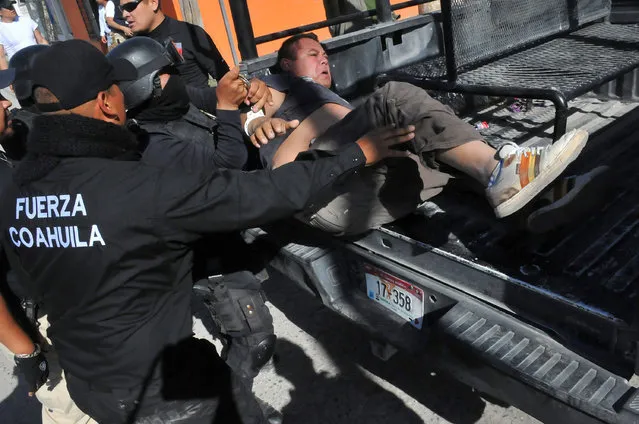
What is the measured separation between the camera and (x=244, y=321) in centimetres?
293

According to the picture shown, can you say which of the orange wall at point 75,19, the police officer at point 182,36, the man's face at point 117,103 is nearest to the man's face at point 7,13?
the orange wall at point 75,19

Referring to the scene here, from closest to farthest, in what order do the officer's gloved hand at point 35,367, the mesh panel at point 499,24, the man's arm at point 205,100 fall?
the officer's gloved hand at point 35,367 → the mesh panel at point 499,24 → the man's arm at point 205,100

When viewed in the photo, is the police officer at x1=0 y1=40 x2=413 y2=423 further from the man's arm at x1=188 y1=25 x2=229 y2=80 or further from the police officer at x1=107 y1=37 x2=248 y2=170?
the man's arm at x1=188 y1=25 x2=229 y2=80

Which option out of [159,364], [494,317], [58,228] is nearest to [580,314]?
[494,317]

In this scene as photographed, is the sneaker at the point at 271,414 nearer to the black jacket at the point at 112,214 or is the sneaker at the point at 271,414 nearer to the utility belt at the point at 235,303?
the utility belt at the point at 235,303

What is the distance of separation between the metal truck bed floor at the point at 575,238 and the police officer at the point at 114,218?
1.98 ft

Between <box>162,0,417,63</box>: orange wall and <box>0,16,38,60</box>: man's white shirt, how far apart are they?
344 cm

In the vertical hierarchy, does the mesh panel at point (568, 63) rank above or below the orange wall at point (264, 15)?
below

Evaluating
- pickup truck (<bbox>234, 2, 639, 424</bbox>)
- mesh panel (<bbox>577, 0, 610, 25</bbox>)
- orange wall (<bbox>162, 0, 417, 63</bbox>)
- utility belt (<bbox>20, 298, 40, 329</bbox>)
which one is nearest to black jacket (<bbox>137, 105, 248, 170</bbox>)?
pickup truck (<bbox>234, 2, 639, 424</bbox>)

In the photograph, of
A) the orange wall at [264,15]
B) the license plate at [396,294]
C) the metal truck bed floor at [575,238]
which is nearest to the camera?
the metal truck bed floor at [575,238]

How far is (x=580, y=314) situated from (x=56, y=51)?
78.5 inches

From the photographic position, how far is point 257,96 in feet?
9.47

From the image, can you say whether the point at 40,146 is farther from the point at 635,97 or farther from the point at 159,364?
the point at 635,97

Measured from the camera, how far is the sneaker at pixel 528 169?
6.55 ft
